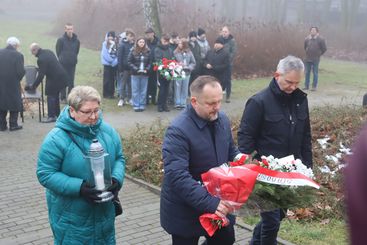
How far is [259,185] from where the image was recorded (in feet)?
13.1

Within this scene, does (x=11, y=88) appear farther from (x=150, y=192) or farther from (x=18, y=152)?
(x=150, y=192)

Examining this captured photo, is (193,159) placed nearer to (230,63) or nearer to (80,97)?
(80,97)

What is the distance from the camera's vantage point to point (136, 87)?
14109mm

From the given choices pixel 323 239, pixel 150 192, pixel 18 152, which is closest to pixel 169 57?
pixel 18 152

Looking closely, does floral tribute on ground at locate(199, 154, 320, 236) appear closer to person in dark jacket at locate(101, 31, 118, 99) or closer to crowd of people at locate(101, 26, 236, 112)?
crowd of people at locate(101, 26, 236, 112)

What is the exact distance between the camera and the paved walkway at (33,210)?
614cm

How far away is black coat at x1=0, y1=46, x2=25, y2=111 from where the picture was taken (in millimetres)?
11516

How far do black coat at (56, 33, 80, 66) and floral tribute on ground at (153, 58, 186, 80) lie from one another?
8.73ft

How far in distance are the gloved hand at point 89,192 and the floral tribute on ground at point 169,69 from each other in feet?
32.9

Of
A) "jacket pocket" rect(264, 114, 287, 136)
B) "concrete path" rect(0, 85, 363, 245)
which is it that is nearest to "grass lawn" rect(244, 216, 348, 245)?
"concrete path" rect(0, 85, 363, 245)

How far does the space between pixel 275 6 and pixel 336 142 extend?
134 ft

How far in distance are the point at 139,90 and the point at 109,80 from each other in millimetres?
1866

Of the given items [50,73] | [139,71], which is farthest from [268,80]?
[50,73]

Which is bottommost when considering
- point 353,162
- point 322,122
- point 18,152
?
point 18,152
